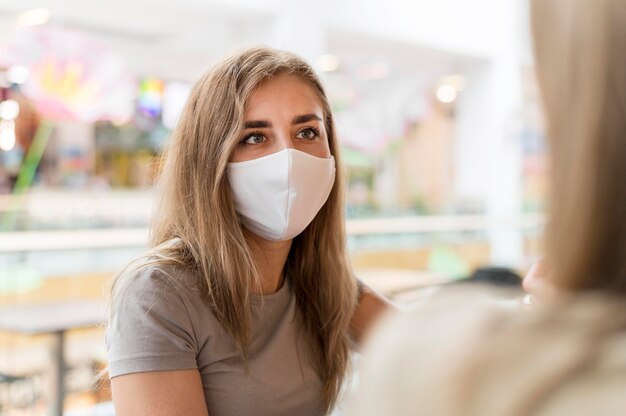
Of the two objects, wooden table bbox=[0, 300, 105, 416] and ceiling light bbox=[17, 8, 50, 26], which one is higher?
ceiling light bbox=[17, 8, 50, 26]

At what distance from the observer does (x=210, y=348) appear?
1.32m

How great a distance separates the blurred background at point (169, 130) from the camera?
4.30m

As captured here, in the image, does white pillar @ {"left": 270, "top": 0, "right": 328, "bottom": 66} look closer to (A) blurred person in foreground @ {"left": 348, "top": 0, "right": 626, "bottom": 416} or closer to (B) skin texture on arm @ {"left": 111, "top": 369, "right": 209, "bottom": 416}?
(B) skin texture on arm @ {"left": 111, "top": 369, "right": 209, "bottom": 416}

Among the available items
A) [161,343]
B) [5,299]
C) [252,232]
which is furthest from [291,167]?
[5,299]

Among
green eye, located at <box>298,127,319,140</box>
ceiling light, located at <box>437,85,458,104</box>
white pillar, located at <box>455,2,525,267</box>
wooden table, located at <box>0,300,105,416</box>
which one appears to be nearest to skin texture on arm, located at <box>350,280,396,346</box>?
green eye, located at <box>298,127,319,140</box>

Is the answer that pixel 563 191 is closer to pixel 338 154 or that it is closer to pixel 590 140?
pixel 590 140

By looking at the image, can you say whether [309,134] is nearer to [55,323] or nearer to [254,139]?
[254,139]

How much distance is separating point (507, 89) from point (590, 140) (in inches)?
360

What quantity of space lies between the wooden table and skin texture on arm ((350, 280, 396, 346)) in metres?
1.82

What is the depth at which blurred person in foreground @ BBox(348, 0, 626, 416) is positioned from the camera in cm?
49

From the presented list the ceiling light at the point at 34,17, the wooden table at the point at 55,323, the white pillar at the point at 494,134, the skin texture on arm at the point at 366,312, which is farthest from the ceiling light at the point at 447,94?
the skin texture on arm at the point at 366,312

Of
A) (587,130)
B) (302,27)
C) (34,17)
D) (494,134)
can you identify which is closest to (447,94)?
(494,134)

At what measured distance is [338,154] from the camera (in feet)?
5.44

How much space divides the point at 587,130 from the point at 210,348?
0.93m
